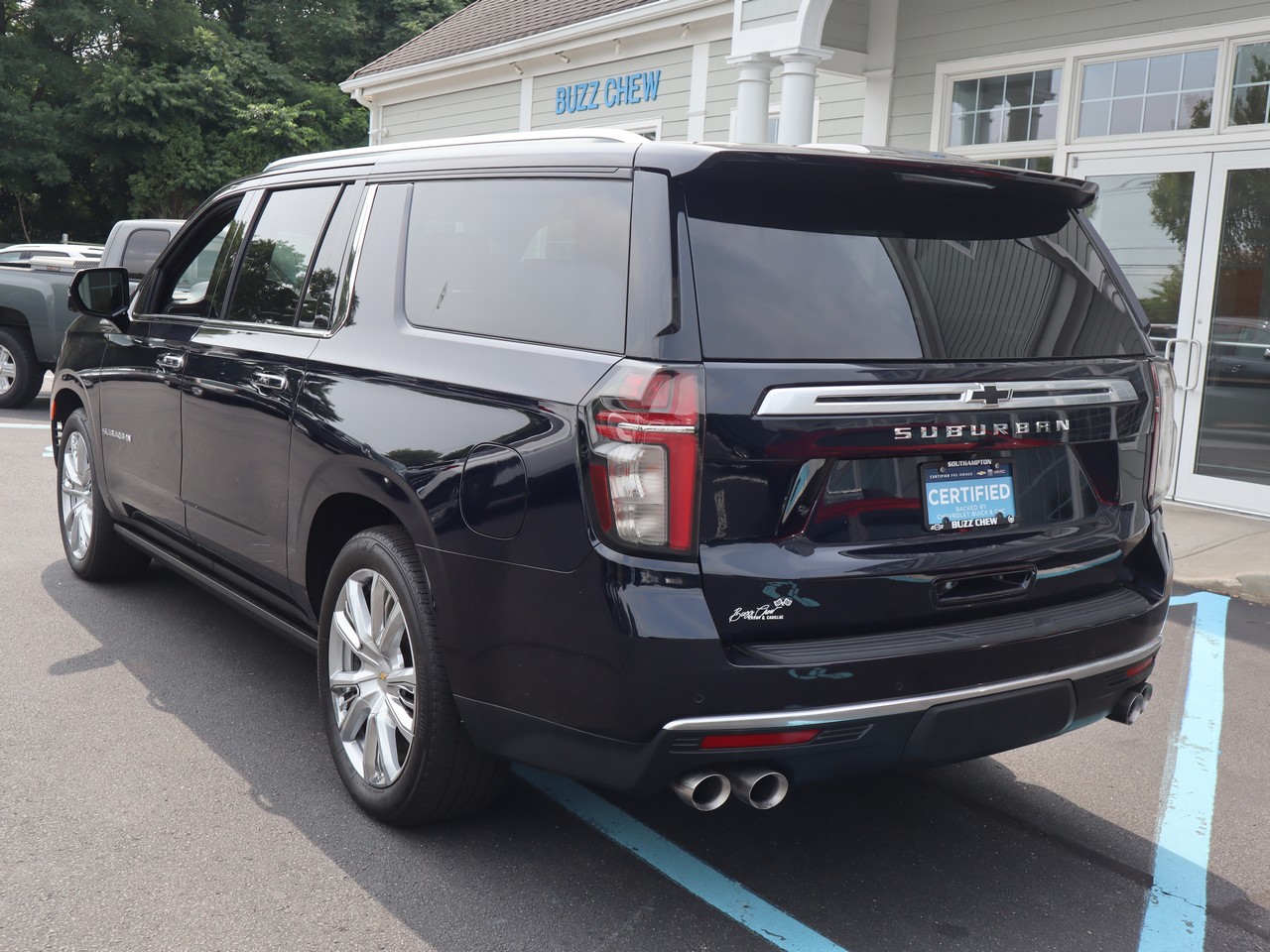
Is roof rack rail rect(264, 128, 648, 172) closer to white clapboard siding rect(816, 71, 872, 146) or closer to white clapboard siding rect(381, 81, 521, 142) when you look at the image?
white clapboard siding rect(816, 71, 872, 146)

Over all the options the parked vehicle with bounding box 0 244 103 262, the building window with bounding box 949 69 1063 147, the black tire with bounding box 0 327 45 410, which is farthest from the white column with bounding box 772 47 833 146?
the parked vehicle with bounding box 0 244 103 262

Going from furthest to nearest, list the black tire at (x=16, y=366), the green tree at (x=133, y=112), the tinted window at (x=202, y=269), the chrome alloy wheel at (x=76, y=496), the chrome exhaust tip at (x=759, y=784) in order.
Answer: the green tree at (x=133, y=112) → the black tire at (x=16, y=366) → the chrome alloy wheel at (x=76, y=496) → the tinted window at (x=202, y=269) → the chrome exhaust tip at (x=759, y=784)

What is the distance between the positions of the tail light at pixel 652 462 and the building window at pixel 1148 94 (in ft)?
23.9

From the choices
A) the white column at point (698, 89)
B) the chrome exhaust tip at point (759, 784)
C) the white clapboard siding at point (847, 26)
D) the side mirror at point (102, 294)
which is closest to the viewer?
the chrome exhaust tip at point (759, 784)

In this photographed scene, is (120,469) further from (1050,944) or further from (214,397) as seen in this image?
(1050,944)

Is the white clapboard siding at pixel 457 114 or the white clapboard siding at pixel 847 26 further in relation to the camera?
the white clapboard siding at pixel 457 114

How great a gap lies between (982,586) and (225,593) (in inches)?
108

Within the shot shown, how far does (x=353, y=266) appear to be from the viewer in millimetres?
3648

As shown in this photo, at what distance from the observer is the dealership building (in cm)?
827

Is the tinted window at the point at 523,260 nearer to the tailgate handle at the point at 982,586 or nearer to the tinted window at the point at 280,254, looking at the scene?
the tinted window at the point at 280,254

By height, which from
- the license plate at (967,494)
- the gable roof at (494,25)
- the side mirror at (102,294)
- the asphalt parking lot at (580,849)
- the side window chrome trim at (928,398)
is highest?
the gable roof at (494,25)

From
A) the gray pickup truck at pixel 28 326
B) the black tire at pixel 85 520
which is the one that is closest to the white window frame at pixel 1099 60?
the black tire at pixel 85 520

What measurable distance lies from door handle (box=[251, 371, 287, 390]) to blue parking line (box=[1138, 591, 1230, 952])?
2844mm

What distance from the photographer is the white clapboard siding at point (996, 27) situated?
334 inches
